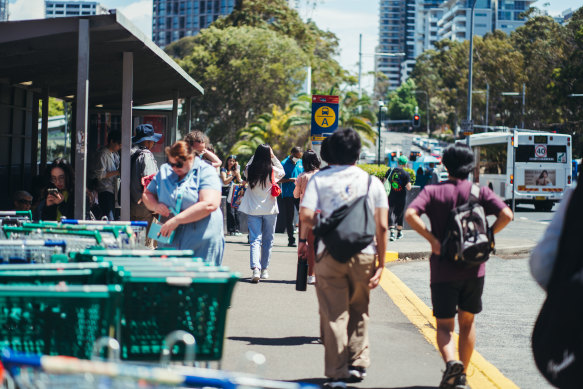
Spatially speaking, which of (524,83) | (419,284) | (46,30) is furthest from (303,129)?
(46,30)

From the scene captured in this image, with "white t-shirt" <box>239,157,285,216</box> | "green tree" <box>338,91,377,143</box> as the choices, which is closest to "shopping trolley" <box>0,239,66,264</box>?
"white t-shirt" <box>239,157,285,216</box>

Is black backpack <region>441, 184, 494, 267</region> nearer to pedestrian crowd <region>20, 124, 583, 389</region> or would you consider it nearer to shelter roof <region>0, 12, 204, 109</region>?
pedestrian crowd <region>20, 124, 583, 389</region>

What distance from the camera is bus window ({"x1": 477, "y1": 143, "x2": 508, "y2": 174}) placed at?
34875 millimetres

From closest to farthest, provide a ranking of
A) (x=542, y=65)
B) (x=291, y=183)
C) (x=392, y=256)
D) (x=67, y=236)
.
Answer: (x=67, y=236), (x=392, y=256), (x=291, y=183), (x=542, y=65)

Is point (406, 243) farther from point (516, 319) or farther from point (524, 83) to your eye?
point (524, 83)

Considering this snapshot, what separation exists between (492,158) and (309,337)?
99.6 feet

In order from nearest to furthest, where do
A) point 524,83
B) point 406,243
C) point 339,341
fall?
point 339,341 < point 406,243 < point 524,83

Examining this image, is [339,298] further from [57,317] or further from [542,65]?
[542,65]

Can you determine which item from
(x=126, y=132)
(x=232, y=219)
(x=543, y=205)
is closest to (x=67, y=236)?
(x=126, y=132)

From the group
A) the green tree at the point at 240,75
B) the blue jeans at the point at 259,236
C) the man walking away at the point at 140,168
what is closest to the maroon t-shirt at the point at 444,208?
the blue jeans at the point at 259,236

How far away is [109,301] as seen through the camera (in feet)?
12.2

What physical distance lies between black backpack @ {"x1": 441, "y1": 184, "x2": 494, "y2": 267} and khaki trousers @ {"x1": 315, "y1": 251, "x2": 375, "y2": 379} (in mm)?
553

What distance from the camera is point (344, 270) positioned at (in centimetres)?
565

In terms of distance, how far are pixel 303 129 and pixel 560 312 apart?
Result: 4017 cm
